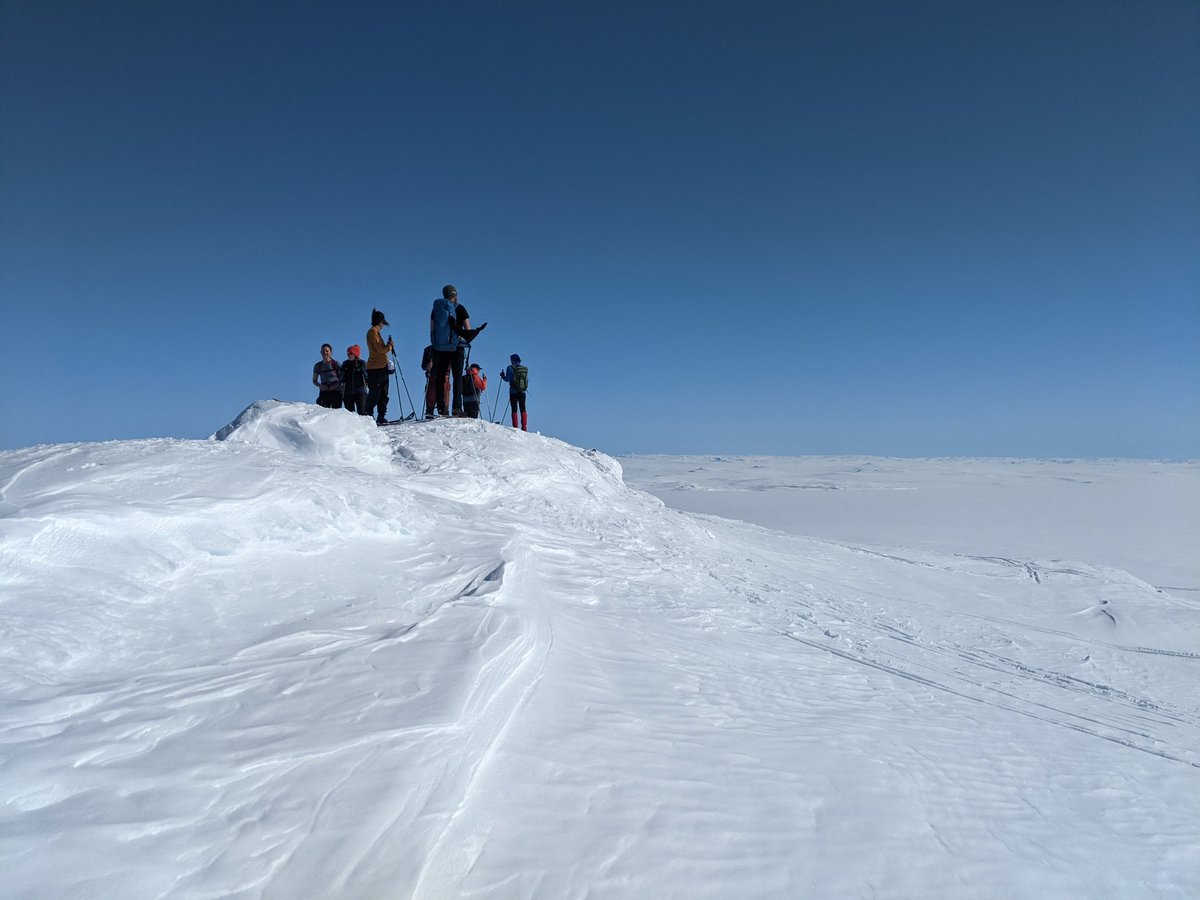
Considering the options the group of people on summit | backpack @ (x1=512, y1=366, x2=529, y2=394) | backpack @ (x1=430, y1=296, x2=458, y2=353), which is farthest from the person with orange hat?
backpack @ (x1=512, y1=366, x2=529, y2=394)

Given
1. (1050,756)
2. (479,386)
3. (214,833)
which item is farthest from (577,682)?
(479,386)

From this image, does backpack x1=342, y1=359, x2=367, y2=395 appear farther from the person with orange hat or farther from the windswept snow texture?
the windswept snow texture

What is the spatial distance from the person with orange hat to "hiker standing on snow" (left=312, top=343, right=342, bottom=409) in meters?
0.23

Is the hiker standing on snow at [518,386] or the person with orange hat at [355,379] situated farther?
the hiker standing on snow at [518,386]

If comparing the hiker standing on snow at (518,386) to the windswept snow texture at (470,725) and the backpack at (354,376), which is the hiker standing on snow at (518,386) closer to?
the backpack at (354,376)

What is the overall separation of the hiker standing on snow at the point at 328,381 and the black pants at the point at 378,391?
0.45 meters

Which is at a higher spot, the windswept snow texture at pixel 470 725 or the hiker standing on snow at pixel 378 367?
the hiker standing on snow at pixel 378 367

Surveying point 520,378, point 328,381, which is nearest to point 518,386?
point 520,378

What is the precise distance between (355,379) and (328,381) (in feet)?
1.41

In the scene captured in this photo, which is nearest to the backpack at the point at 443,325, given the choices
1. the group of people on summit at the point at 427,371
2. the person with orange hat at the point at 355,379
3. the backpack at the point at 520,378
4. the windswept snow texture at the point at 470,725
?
the group of people on summit at the point at 427,371

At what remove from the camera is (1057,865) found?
2666 millimetres

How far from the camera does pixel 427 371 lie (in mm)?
10750

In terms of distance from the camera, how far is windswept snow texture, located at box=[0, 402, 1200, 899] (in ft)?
6.96

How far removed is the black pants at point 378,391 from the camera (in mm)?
9885
